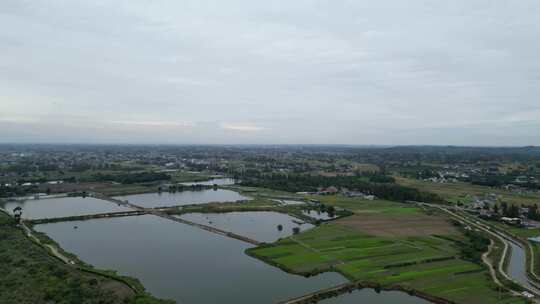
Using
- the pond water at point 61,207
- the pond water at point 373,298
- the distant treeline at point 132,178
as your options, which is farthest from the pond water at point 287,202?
the distant treeline at point 132,178

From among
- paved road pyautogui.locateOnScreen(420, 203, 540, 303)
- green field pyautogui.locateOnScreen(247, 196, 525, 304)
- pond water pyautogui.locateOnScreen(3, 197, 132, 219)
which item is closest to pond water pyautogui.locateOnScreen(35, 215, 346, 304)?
green field pyautogui.locateOnScreen(247, 196, 525, 304)

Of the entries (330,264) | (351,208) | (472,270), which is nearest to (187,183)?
(351,208)

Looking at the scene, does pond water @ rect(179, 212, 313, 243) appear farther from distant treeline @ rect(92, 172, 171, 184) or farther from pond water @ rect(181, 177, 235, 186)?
distant treeline @ rect(92, 172, 171, 184)

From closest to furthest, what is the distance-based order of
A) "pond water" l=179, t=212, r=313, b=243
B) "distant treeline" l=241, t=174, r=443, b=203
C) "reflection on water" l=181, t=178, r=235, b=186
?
1. "pond water" l=179, t=212, r=313, b=243
2. "distant treeline" l=241, t=174, r=443, b=203
3. "reflection on water" l=181, t=178, r=235, b=186

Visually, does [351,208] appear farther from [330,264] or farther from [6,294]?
[6,294]

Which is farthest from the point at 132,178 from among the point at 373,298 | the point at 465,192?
the point at 373,298

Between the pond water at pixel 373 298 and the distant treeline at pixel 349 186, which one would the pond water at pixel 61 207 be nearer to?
the distant treeline at pixel 349 186
